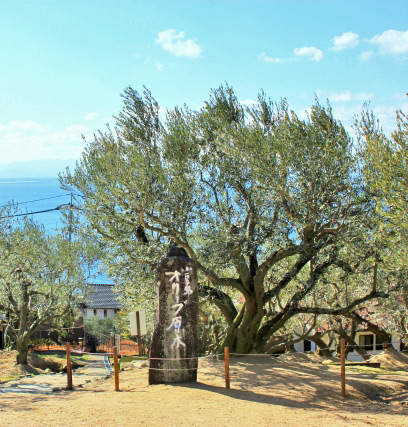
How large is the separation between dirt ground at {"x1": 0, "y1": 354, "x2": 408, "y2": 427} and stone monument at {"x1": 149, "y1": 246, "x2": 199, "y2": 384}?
1.58 feet

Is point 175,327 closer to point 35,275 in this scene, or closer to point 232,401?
point 232,401

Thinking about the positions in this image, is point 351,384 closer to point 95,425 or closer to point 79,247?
point 95,425

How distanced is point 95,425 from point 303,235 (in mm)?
10831

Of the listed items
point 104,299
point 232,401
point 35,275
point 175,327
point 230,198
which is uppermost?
point 230,198

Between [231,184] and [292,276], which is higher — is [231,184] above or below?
above

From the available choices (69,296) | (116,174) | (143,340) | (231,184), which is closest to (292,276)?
(231,184)

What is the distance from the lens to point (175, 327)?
1609 cm

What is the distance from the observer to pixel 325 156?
60.8 feet

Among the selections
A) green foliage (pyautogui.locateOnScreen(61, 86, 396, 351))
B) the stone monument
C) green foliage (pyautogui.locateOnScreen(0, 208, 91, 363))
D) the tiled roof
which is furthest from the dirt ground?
the tiled roof

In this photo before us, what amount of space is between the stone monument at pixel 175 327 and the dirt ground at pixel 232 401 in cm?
48

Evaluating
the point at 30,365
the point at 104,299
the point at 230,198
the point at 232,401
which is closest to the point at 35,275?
the point at 30,365

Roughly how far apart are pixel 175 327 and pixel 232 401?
2943mm

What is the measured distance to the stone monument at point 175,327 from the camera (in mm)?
→ 16062

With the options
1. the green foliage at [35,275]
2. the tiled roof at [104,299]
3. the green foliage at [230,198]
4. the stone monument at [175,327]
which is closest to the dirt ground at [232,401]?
the stone monument at [175,327]
